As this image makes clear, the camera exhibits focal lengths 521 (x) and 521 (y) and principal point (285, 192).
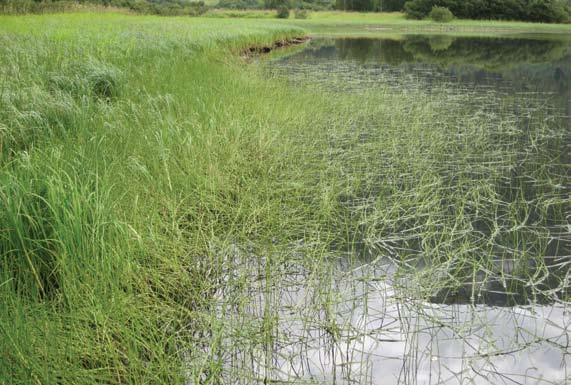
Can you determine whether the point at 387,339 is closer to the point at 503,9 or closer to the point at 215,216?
the point at 215,216

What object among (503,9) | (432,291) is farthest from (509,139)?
(503,9)

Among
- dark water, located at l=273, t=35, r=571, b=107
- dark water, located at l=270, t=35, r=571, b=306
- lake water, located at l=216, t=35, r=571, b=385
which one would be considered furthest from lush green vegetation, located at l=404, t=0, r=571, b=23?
lake water, located at l=216, t=35, r=571, b=385

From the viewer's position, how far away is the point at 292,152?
16.8 ft

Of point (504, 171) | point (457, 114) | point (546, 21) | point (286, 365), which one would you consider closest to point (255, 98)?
point (457, 114)

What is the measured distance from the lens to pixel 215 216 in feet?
12.5

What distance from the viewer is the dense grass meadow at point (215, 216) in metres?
2.22

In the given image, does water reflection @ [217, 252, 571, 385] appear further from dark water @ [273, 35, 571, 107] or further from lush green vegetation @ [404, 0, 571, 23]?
lush green vegetation @ [404, 0, 571, 23]

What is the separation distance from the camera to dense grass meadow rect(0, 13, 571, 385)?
7.29 feet

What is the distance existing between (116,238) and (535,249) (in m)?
2.61

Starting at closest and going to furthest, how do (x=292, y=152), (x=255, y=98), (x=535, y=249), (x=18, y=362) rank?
(x=18, y=362)
(x=535, y=249)
(x=292, y=152)
(x=255, y=98)

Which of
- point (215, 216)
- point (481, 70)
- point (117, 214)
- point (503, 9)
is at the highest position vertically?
point (503, 9)

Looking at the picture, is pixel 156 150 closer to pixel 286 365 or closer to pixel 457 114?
pixel 286 365

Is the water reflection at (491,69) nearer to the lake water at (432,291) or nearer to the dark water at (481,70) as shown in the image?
the dark water at (481,70)

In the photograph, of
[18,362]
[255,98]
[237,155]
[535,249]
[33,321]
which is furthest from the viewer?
[255,98]
